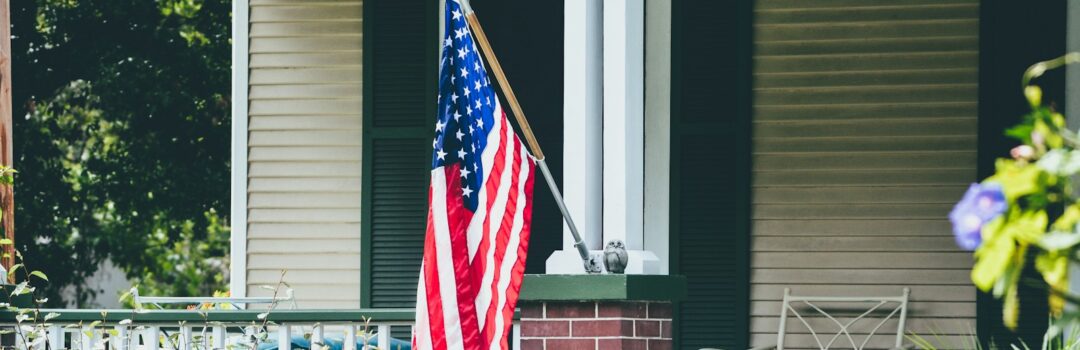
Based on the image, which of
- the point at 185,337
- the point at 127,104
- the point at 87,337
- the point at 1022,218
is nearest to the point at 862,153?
the point at 185,337

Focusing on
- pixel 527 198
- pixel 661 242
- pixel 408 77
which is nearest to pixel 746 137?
pixel 661 242

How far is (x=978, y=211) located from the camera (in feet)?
7.62

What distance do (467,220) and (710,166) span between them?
8.60 feet

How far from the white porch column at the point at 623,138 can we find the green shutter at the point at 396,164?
237cm

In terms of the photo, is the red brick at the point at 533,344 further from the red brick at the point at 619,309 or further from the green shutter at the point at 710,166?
the green shutter at the point at 710,166

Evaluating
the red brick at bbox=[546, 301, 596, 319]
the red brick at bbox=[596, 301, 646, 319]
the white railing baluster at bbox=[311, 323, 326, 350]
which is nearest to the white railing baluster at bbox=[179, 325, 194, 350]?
the white railing baluster at bbox=[311, 323, 326, 350]

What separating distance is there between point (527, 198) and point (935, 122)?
112 inches

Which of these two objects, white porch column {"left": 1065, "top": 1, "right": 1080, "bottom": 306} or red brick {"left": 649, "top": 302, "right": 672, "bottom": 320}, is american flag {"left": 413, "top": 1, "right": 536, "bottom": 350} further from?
white porch column {"left": 1065, "top": 1, "right": 1080, "bottom": 306}

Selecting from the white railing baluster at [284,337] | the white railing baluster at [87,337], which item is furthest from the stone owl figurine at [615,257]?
the white railing baluster at [87,337]

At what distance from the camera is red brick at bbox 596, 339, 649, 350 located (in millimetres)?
5691

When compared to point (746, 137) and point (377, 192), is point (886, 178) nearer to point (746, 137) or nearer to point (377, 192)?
point (746, 137)

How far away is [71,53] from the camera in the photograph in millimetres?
15109

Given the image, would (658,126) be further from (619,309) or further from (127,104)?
(127,104)

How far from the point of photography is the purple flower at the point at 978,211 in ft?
7.57
